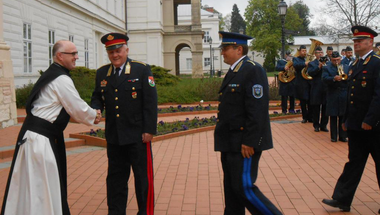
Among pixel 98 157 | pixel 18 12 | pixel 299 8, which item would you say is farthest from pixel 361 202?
pixel 299 8

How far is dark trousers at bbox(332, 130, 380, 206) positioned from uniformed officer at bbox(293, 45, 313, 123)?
778cm

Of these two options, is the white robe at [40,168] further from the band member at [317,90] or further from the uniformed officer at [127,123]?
the band member at [317,90]

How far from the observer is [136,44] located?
1750 inches

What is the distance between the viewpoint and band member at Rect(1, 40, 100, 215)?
4.02 metres

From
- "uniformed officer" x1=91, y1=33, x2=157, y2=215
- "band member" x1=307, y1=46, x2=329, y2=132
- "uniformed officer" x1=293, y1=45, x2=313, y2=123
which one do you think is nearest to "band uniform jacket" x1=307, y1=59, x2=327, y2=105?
"band member" x1=307, y1=46, x2=329, y2=132

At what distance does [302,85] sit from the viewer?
12.9 m

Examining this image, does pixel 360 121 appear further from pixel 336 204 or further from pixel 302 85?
pixel 302 85

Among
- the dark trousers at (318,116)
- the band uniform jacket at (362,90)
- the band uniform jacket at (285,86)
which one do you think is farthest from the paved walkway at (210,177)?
the band uniform jacket at (285,86)

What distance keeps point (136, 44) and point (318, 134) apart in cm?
3524

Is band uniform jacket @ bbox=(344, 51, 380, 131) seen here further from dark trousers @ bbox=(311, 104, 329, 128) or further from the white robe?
dark trousers @ bbox=(311, 104, 329, 128)

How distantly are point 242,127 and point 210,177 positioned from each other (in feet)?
9.68

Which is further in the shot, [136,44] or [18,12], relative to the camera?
[136,44]

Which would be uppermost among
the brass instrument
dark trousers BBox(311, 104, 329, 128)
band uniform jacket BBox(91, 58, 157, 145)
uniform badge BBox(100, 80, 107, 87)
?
the brass instrument

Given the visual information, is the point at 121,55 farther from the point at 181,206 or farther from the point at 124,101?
the point at 181,206
